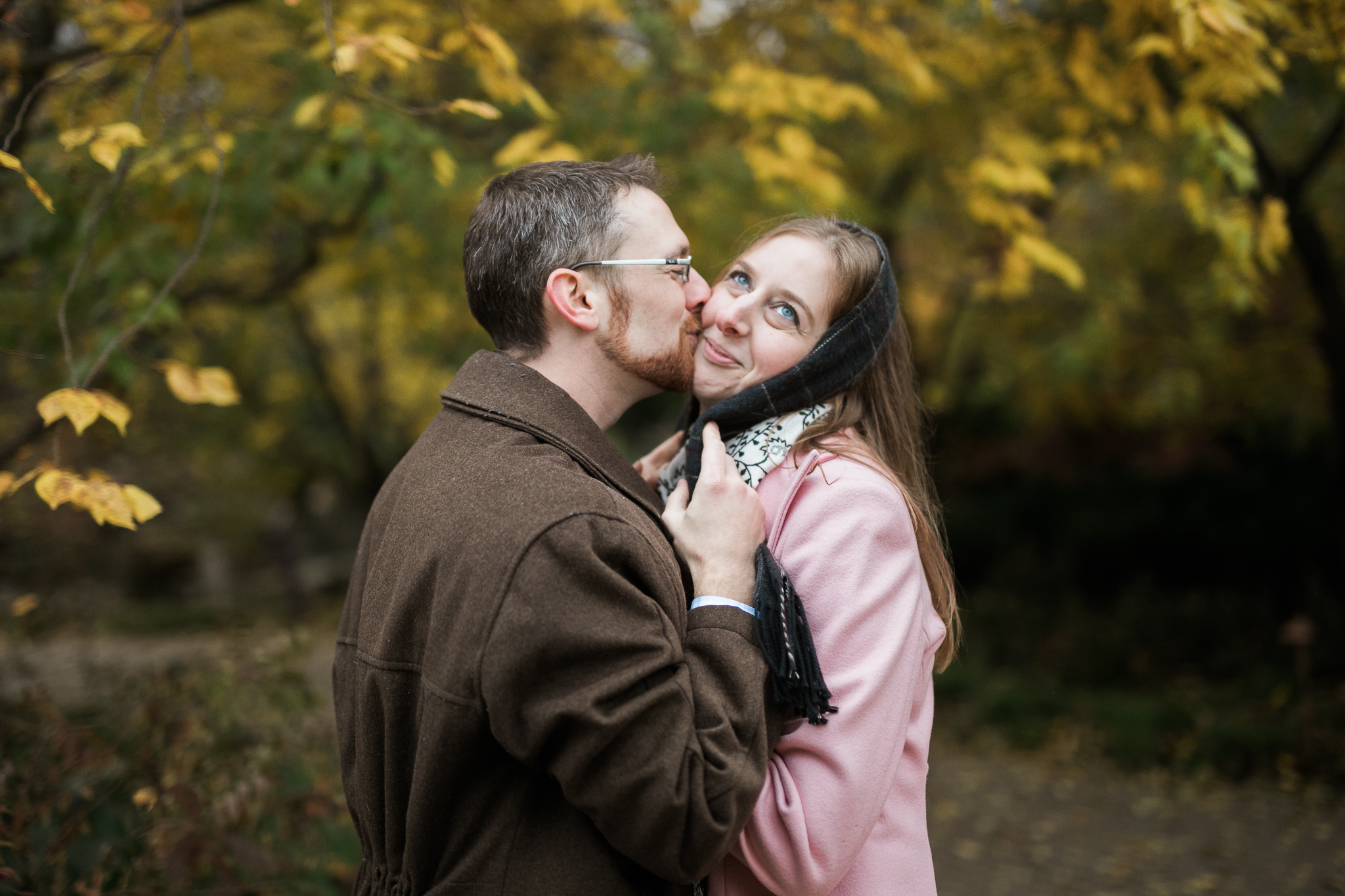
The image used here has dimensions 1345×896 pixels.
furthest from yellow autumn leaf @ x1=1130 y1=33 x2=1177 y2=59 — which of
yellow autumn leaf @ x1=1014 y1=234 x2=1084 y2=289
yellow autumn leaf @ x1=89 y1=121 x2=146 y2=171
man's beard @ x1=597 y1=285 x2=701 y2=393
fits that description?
yellow autumn leaf @ x1=89 y1=121 x2=146 y2=171

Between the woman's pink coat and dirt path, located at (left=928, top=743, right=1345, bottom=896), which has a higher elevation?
the woman's pink coat

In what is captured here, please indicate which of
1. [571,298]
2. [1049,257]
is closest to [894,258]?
[1049,257]

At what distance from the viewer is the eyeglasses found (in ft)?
6.04

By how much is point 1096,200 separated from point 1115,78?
639 cm

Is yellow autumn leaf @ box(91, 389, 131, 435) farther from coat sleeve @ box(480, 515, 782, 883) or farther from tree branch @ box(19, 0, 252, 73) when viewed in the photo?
coat sleeve @ box(480, 515, 782, 883)

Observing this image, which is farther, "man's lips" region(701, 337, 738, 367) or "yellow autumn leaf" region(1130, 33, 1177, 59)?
"yellow autumn leaf" region(1130, 33, 1177, 59)

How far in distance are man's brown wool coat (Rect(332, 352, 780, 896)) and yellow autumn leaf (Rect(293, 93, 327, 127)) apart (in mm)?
1769

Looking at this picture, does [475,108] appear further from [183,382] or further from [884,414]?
[884,414]

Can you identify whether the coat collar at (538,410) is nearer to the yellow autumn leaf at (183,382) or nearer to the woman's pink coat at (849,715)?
the woman's pink coat at (849,715)

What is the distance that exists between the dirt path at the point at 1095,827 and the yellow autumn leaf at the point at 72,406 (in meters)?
2.17

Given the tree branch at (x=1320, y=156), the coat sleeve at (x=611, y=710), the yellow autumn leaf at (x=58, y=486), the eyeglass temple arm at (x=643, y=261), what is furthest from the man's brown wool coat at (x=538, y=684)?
the tree branch at (x=1320, y=156)

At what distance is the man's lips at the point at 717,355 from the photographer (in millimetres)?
2074

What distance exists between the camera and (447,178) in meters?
3.11

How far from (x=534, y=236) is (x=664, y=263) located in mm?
266
